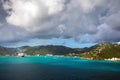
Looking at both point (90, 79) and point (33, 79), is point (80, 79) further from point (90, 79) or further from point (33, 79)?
point (33, 79)

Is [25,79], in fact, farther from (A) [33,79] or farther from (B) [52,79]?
(B) [52,79]

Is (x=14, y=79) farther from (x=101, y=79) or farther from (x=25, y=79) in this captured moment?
→ (x=101, y=79)

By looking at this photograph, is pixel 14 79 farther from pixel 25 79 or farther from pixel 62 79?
pixel 62 79

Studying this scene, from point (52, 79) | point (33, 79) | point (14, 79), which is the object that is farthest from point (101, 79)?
point (14, 79)

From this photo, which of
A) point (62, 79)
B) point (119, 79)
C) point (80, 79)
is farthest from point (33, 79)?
point (119, 79)

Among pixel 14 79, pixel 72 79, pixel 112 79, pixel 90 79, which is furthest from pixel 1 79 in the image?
pixel 112 79

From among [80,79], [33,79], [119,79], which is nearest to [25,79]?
[33,79]
